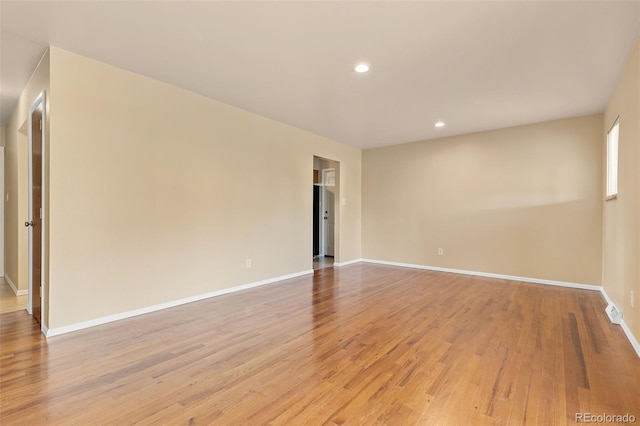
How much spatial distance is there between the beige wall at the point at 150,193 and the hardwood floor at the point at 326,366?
0.43 metres

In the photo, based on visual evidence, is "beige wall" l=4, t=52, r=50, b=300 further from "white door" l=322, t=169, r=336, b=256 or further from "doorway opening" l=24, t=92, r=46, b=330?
"white door" l=322, t=169, r=336, b=256

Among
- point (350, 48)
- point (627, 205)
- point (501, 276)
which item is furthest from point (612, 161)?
point (350, 48)

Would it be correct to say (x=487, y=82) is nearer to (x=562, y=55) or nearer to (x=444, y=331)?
(x=562, y=55)

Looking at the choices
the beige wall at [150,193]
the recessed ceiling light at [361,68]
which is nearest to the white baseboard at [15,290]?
the beige wall at [150,193]

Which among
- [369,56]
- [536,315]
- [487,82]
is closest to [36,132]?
[369,56]

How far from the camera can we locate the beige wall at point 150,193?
2.71 metres

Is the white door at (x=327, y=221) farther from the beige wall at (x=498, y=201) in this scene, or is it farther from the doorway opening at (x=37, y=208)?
the doorway opening at (x=37, y=208)

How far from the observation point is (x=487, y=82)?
3.18 metres

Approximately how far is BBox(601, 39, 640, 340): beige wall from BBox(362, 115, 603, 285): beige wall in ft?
2.83

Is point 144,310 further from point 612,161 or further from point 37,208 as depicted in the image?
point 612,161

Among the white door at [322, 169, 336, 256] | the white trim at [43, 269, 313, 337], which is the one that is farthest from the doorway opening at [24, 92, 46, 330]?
the white door at [322, 169, 336, 256]

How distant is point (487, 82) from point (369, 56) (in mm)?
1412

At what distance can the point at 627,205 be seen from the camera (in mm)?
2779

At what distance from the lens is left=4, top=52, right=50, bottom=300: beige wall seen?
366 centimetres
